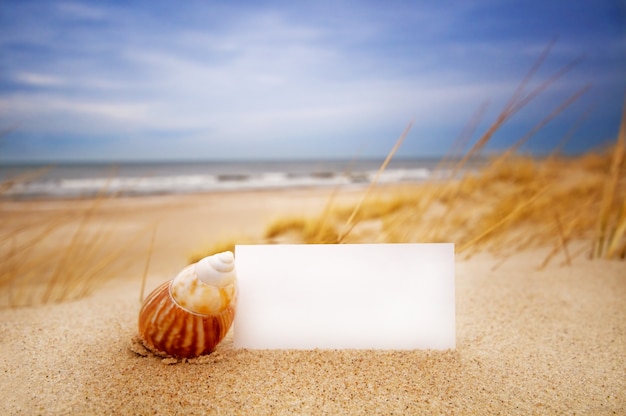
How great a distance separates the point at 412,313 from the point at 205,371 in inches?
19.2

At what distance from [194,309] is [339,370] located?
34 cm

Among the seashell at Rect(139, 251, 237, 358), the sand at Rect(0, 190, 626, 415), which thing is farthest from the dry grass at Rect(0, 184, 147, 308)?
the seashell at Rect(139, 251, 237, 358)

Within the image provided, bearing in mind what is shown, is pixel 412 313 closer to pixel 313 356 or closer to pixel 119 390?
pixel 313 356

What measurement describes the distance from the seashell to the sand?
0.04 metres

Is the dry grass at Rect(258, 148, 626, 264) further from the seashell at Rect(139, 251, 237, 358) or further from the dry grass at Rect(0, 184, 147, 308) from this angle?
the dry grass at Rect(0, 184, 147, 308)

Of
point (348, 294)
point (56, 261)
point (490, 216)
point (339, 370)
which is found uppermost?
point (348, 294)

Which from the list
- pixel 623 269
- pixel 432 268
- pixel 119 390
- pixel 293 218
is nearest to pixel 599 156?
pixel 293 218

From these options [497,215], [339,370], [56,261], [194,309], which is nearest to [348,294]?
[339,370]

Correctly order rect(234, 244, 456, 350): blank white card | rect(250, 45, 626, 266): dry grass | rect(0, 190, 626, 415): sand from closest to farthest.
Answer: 1. rect(0, 190, 626, 415): sand
2. rect(234, 244, 456, 350): blank white card
3. rect(250, 45, 626, 266): dry grass

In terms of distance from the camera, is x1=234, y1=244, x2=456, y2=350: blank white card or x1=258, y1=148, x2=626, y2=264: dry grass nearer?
x1=234, y1=244, x2=456, y2=350: blank white card

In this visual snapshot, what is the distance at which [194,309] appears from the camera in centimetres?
104

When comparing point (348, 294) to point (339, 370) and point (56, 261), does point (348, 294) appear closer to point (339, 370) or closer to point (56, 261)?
point (339, 370)

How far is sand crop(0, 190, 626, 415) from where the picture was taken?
0.95 metres

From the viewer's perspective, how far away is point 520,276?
1.92 meters
